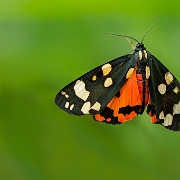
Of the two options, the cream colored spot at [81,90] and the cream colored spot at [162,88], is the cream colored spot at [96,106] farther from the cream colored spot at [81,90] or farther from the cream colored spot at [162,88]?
the cream colored spot at [162,88]

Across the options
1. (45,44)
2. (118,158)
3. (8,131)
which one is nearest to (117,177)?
(118,158)

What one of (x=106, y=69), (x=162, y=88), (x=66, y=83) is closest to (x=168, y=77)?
(x=162, y=88)

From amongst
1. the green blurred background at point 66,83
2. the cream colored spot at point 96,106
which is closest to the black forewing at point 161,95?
the cream colored spot at point 96,106

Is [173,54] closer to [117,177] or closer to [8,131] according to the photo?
[117,177]

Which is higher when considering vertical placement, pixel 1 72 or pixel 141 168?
pixel 1 72

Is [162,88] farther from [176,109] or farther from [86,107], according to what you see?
[86,107]

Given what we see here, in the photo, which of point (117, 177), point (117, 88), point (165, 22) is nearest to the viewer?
point (117, 88)

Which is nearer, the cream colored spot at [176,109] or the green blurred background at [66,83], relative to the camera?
the cream colored spot at [176,109]
